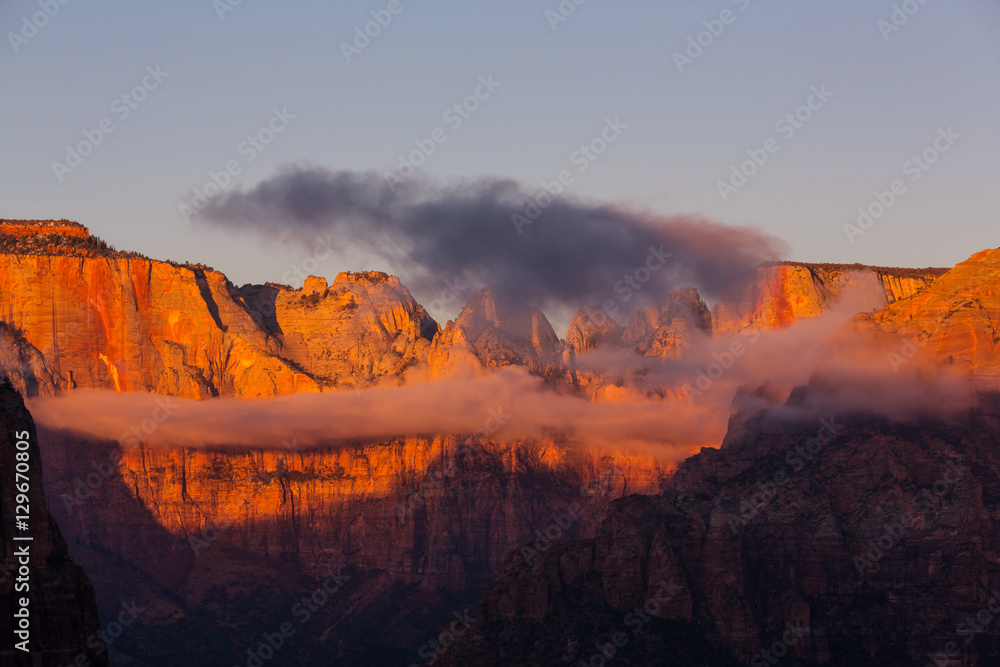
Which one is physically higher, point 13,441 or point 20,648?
point 13,441

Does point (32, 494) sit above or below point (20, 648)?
above

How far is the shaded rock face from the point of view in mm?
147250

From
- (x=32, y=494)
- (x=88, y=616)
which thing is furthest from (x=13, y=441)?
(x=88, y=616)

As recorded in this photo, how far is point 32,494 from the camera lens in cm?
15288

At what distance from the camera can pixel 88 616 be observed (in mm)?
154375

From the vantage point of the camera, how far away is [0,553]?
148 meters

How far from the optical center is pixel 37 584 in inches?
5891

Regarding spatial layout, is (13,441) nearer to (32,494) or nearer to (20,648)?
Answer: (32,494)

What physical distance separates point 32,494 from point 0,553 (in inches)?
248

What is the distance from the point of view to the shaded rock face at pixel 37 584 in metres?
147

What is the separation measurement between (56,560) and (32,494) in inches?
201

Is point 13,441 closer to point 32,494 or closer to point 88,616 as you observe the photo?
point 32,494

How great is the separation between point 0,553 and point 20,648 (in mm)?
6832
